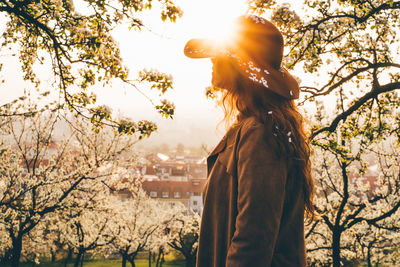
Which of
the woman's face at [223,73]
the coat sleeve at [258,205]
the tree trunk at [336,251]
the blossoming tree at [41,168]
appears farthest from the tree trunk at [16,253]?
the coat sleeve at [258,205]

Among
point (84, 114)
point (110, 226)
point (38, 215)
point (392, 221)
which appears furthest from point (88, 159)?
point (392, 221)

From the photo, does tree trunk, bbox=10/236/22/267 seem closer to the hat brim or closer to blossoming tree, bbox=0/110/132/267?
blossoming tree, bbox=0/110/132/267

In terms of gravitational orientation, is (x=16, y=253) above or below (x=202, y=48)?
below

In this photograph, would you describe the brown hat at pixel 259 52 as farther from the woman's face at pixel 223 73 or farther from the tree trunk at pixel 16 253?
the tree trunk at pixel 16 253

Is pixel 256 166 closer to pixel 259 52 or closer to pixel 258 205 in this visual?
pixel 258 205

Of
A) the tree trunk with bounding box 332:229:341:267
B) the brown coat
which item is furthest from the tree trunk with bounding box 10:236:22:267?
the brown coat

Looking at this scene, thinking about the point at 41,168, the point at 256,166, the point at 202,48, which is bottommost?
the point at 256,166

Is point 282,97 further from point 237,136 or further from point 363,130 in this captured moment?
point 363,130

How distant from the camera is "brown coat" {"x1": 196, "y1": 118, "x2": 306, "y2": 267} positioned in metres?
1.25

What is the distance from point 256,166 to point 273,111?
1.20 feet

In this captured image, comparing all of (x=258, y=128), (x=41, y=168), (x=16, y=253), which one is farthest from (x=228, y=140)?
(x=16, y=253)

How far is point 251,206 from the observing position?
1257 mm

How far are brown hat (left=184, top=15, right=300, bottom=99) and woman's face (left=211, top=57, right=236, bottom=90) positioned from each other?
5cm

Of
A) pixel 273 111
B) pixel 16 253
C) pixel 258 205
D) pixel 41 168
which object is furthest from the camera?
pixel 41 168
